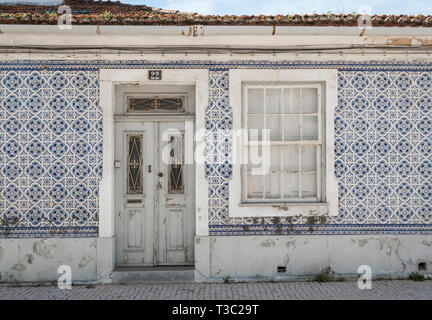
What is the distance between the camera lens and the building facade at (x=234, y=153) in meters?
5.91

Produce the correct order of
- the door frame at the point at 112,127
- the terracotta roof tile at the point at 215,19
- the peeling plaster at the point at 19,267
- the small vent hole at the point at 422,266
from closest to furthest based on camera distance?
the terracotta roof tile at the point at 215,19 → the peeling plaster at the point at 19,267 → the door frame at the point at 112,127 → the small vent hole at the point at 422,266

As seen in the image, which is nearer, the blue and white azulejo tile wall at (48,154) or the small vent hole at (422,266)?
the blue and white azulejo tile wall at (48,154)

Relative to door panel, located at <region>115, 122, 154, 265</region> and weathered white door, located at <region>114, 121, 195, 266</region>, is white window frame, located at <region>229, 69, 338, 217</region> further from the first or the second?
door panel, located at <region>115, 122, 154, 265</region>

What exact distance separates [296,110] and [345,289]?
258 cm

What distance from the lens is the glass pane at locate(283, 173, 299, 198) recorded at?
6164 mm

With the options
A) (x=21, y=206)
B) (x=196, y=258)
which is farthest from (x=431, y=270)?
(x=21, y=206)

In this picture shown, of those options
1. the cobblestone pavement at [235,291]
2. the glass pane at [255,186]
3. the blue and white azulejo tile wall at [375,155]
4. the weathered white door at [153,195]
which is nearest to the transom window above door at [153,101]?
the weathered white door at [153,195]

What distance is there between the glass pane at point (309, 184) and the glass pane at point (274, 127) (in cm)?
66

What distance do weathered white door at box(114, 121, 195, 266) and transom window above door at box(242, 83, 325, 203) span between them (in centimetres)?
99

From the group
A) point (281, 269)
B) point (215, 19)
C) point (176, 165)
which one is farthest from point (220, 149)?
point (281, 269)

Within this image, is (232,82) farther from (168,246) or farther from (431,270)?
(431,270)

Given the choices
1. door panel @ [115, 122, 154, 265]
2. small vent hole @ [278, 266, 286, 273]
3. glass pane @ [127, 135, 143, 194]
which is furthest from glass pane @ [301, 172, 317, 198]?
glass pane @ [127, 135, 143, 194]

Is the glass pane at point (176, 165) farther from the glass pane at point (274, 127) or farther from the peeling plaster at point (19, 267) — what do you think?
the peeling plaster at point (19, 267)

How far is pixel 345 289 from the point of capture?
5629 millimetres
